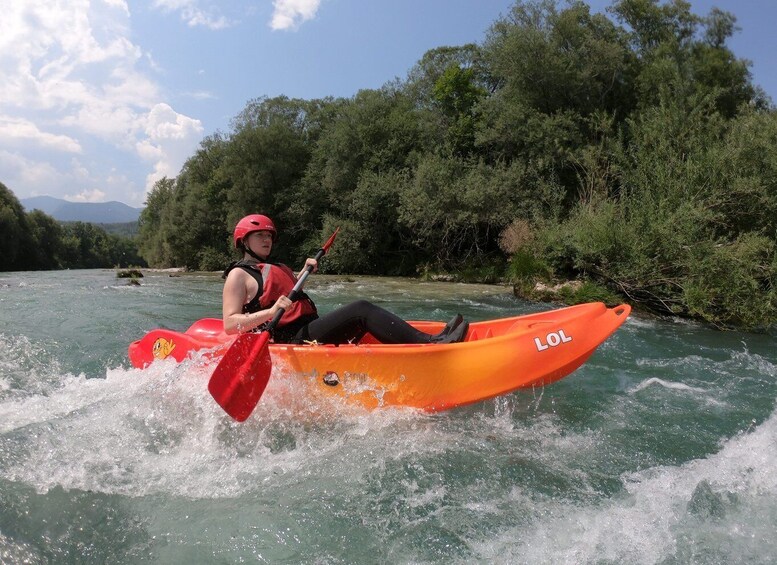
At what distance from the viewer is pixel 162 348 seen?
4.36 m

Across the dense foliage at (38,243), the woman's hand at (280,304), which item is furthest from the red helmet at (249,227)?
the dense foliage at (38,243)

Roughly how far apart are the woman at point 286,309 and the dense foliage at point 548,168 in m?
6.23

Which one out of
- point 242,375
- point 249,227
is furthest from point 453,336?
point 249,227

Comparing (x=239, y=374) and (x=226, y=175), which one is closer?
(x=239, y=374)

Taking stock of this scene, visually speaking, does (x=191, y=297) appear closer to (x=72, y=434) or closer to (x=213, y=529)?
(x=72, y=434)

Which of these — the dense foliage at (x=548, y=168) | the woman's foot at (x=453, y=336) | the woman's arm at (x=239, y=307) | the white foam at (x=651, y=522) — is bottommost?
the white foam at (x=651, y=522)

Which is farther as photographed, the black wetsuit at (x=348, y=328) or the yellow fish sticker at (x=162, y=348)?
the yellow fish sticker at (x=162, y=348)

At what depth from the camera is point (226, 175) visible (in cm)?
2812

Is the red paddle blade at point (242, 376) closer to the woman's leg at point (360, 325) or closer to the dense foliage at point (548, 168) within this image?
the woman's leg at point (360, 325)

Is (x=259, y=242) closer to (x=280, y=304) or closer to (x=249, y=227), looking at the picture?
(x=249, y=227)

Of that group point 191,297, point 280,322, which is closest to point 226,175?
point 191,297

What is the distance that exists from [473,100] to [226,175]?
1380cm

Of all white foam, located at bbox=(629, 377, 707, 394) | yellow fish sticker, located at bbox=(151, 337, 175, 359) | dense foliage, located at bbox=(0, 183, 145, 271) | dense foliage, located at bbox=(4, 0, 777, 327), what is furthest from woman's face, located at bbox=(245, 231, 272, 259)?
dense foliage, located at bbox=(0, 183, 145, 271)

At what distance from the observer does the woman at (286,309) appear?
3.67 meters
